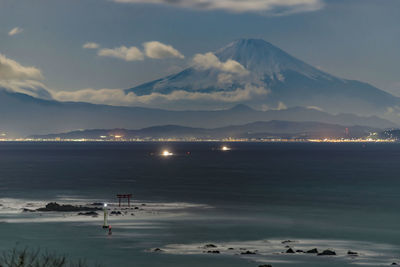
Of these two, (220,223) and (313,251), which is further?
(220,223)

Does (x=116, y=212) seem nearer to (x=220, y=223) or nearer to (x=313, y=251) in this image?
(x=220, y=223)

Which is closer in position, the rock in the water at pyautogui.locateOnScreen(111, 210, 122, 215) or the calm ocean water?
the calm ocean water

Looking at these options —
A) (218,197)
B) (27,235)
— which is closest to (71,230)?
(27,235)

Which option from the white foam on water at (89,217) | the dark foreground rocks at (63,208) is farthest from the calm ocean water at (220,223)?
the dark foreground rocks at (63,208)

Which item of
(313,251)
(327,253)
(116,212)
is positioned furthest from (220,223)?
(327,253)

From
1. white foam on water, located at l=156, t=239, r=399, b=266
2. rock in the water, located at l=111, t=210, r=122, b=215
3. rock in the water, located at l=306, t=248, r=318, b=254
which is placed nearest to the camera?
white foam on water, located at l=156, t=239, r=399, b=266

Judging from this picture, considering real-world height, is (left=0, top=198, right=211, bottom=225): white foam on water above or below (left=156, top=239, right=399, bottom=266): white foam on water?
above

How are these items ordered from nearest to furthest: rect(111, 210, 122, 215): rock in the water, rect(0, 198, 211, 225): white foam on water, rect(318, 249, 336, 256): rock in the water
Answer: rect(318, 249, 336, 256): rock in the water
rect(0, 198, 211, 225): white foam on water
rect(111, 210, 122, 215): rock in the water

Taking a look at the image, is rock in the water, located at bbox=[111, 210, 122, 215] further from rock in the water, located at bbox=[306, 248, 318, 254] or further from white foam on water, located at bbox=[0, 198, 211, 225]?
rock in the water, located at bbox=[306, 248, 318, 254]

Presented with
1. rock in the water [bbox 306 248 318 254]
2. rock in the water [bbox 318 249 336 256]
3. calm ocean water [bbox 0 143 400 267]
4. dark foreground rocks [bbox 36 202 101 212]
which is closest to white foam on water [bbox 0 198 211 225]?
calm ocean water [bbox 0 143 400 267]

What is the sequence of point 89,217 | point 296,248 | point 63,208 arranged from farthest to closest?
point 63,208, point 89,217, point 296,248

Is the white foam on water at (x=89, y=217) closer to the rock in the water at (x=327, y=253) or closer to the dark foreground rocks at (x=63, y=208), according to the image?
the dark foreground rocks at (x=63, y=208)

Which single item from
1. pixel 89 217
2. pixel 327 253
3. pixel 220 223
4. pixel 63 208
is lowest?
pixel 327 253

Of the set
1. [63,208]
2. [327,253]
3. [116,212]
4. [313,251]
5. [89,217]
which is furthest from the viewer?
[63,208]
